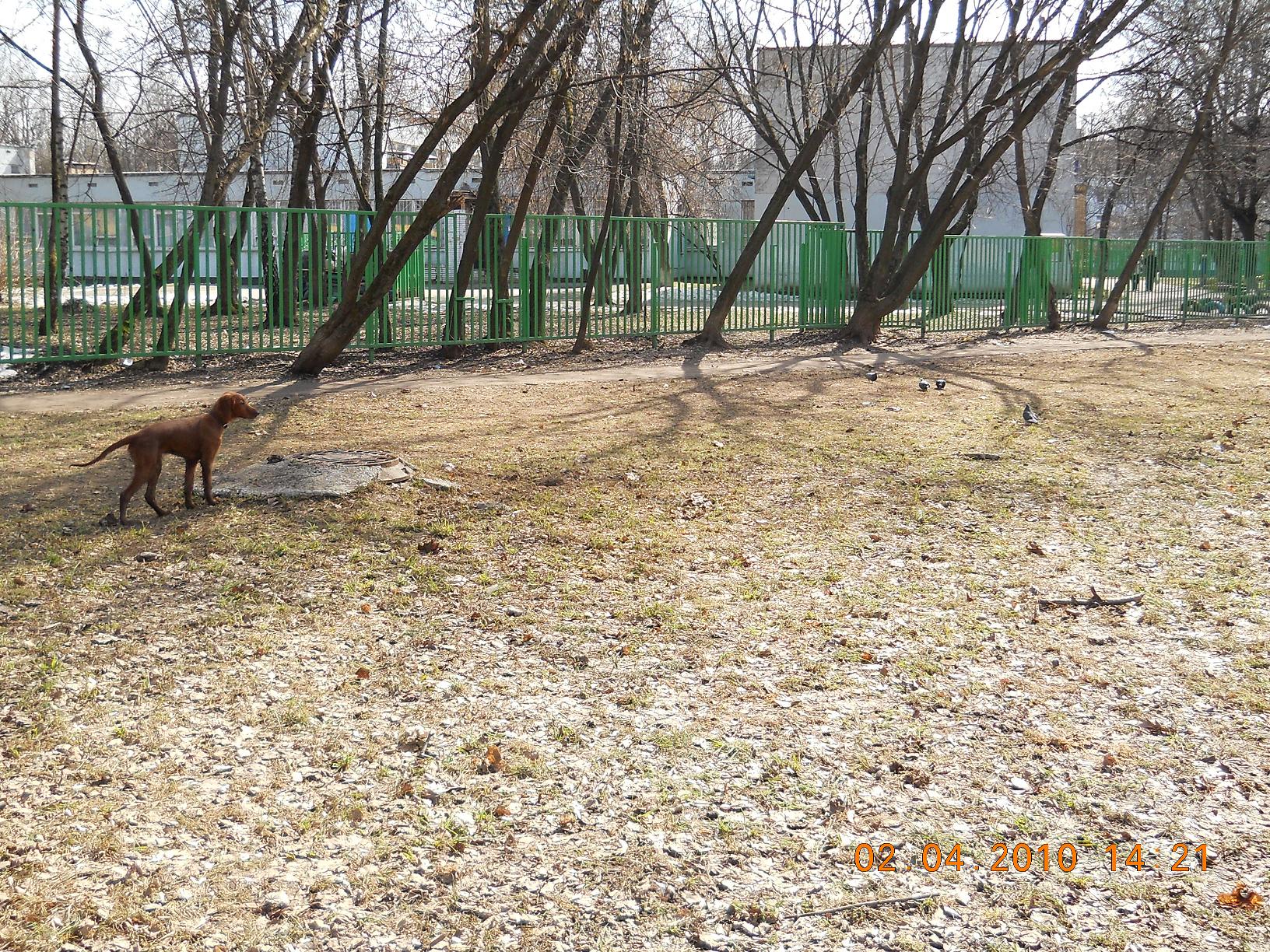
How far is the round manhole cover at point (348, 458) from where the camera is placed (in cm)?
764

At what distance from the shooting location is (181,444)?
249 inches

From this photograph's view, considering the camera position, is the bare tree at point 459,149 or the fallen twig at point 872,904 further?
the bare tree at point 459,149

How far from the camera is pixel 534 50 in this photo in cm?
1264

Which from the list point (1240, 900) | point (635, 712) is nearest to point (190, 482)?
point (635, 712)

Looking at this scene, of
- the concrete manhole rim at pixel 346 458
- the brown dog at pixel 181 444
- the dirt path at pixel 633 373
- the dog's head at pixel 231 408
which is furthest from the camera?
the dirt path at pixel 633 373

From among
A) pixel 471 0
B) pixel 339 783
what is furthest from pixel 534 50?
pixel 339 783

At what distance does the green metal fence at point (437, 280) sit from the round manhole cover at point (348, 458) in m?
5.77

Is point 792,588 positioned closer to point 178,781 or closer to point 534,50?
point 178,781

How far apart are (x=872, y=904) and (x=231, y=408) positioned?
466cm

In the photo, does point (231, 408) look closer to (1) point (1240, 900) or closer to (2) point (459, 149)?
(1) point (1240, 900)

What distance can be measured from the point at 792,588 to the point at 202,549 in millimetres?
2990

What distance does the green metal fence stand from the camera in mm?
13062
